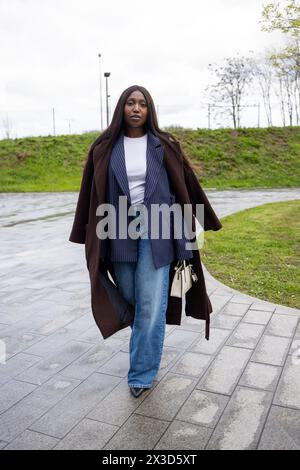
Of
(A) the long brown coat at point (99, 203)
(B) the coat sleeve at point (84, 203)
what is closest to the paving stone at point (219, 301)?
(A) the long brown coat at point (99, 203)

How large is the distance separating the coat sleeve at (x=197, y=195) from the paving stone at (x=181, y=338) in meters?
1.14

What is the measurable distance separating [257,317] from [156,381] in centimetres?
162

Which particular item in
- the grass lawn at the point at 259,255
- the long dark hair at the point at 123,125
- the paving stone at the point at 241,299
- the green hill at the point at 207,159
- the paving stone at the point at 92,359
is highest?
the green hill at the point at 207,159

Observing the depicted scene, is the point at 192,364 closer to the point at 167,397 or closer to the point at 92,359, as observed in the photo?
the point at 167,397

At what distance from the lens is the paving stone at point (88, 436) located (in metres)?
2.44

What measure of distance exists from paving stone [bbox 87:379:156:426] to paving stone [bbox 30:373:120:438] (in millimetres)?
43

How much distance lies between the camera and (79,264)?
699 cm

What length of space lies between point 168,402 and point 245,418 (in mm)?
485

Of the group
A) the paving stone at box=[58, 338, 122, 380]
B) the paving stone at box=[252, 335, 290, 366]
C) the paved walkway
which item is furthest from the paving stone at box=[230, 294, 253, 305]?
the paving stone at box=[58, 338, 122, 380]

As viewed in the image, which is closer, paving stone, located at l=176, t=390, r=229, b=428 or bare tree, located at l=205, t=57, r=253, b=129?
paving stone, located at l=176, t=390, r=229, b=428

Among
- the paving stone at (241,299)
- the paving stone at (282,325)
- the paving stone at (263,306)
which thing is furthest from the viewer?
the paving stone at (241,299)

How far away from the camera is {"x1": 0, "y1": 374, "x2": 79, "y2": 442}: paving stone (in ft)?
8.64

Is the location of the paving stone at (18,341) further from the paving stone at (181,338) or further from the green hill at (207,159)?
the green hill at (207,159)

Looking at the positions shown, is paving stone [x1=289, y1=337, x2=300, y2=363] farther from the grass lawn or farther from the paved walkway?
the grass lawn
